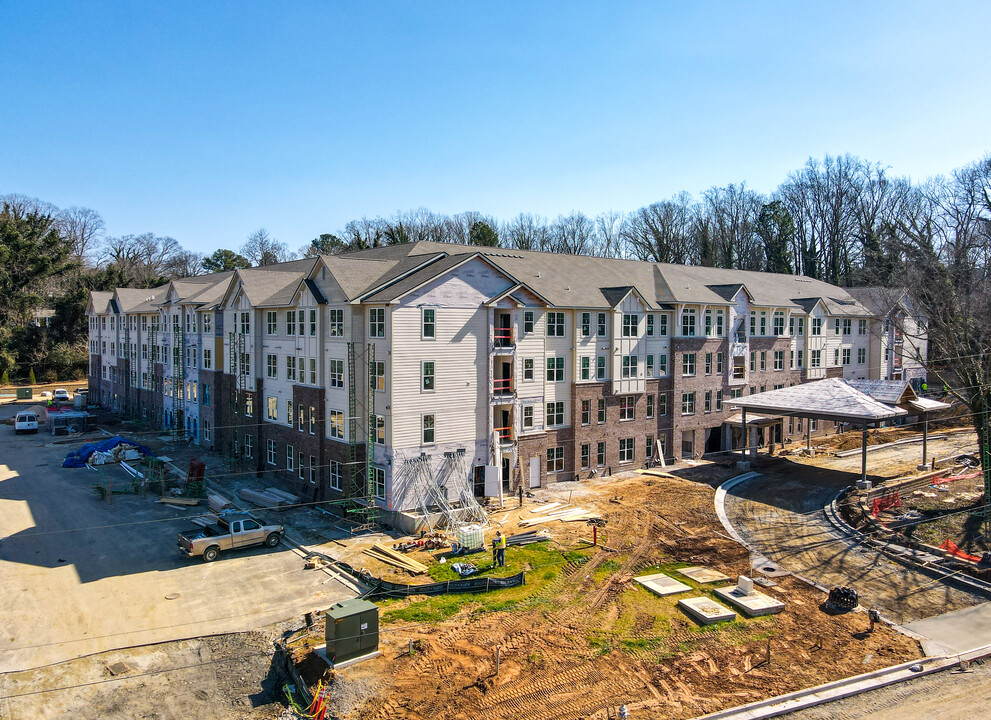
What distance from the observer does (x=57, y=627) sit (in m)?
21.8

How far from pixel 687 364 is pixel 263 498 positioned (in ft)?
96.8

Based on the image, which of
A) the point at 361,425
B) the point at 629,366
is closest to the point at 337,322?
the point at 361,425

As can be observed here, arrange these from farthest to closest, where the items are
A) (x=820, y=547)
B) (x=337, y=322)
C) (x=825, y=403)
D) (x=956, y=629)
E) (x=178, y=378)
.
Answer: (x=178, y=378) < (x=825, y=403) < (x=337, y=322) < (x=820, y=547) < (x=956, y=629)

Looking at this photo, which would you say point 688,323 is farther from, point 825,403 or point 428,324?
point 428,324

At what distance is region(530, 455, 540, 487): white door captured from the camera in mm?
38094

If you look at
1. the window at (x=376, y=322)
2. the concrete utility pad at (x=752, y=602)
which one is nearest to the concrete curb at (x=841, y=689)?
the concrete utility pad at (x=752, y=602)

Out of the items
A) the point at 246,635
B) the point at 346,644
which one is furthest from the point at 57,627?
the point at 346,644

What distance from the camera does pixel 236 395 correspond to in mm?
44219

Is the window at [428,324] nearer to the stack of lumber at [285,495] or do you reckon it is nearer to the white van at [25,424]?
the stack of lumber at [285,495]

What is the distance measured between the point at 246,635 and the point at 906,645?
844 inches

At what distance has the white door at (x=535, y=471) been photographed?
3809 cm

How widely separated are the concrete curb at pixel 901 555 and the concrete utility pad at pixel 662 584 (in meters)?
10.5

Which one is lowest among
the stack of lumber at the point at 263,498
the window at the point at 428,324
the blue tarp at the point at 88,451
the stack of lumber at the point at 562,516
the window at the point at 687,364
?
the stack of lumber at the point at 562,516

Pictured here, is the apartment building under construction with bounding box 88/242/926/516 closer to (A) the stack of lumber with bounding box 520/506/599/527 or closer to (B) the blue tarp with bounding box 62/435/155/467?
(A) the stack of lumber with bounding box 520/506/599/527
